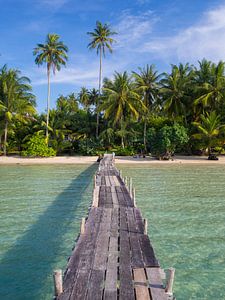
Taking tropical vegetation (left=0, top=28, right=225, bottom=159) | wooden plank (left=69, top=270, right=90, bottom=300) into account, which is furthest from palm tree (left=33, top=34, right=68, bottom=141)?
wooden plank (left=69, top=270, right=90, bottom=300)

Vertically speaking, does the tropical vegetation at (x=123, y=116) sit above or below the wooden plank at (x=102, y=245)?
above

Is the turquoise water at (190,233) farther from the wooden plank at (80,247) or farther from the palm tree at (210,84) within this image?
the palm tree at (210,84)

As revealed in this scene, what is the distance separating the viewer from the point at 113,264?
4.69m

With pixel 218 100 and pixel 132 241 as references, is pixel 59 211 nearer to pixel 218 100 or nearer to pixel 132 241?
pixel 132 241

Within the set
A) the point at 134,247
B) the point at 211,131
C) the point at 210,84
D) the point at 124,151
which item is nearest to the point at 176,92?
the point at 210,84

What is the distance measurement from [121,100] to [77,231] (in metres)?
28.9

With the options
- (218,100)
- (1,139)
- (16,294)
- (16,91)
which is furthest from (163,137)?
(16,294)

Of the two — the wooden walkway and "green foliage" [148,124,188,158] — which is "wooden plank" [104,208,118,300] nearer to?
the wooden walkway

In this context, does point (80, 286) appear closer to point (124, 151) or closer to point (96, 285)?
point (96, 285)

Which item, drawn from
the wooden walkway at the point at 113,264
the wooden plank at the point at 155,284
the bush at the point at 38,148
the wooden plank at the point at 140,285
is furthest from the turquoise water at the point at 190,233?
the bush at the point at 38,148

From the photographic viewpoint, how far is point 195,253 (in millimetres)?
7078

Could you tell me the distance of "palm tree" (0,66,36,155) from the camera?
34.1 metres

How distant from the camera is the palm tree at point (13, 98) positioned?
112 ft

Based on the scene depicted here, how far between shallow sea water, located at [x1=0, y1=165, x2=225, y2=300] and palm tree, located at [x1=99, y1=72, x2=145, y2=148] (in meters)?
21.1
